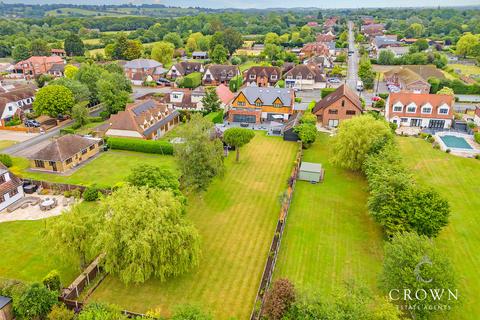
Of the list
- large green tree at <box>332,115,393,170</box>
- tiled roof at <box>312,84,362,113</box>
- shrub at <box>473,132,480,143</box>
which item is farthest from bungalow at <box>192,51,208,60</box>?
large green tree at <box>332,115,393,170</box>

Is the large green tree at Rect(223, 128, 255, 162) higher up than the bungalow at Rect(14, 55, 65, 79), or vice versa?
the bungalow at Rect(14, 55, 65, 79)

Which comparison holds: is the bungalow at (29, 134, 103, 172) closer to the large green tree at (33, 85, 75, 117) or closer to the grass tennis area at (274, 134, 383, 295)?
the large green tree at (33, 85, 75, 117)

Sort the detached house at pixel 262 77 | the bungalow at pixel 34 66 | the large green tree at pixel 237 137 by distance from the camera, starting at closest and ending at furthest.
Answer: the large green tree at pixel 237 137, the detached house at pixel 262 77, the bungalow at pixel 34 66

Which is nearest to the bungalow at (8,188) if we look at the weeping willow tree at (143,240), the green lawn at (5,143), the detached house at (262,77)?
the weeping willow tree at (143,240)

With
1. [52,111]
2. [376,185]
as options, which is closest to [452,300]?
[376,185]

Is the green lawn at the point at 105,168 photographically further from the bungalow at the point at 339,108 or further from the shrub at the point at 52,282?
the bungalow at the point at 339,108
